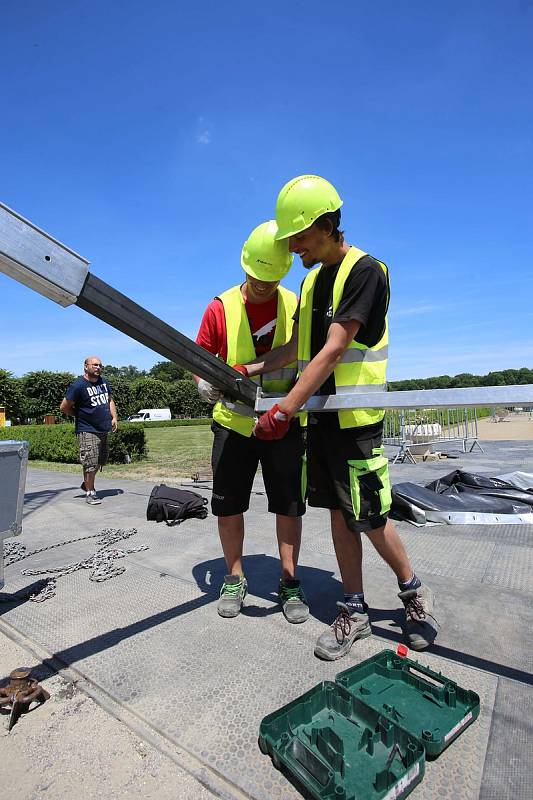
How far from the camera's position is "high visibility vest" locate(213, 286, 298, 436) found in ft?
8.29

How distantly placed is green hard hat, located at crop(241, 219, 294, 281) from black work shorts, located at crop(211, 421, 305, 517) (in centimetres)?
81

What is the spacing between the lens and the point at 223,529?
2686 millimetres

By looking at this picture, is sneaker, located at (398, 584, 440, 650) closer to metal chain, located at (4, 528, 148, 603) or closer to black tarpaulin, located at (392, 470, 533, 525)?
metal chain, located at (4, 528, 148, 603)

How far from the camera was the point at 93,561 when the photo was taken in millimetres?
3381

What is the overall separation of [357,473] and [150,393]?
60166mm

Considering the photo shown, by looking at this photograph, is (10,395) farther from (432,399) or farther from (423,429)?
(432,399)

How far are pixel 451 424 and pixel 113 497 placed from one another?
950 centimetres

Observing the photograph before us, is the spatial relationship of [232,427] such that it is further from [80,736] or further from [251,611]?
[80,736]

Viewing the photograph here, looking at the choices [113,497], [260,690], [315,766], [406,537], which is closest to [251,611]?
[260,690]

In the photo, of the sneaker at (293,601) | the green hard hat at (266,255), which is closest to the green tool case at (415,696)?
the sneaker at (293,601)

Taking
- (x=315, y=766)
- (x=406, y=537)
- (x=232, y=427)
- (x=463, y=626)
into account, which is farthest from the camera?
(x=406, y=537)

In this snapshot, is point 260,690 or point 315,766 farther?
point 260,690

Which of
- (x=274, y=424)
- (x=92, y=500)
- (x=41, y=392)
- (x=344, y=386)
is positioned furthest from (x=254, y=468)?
(x=41, y=392)

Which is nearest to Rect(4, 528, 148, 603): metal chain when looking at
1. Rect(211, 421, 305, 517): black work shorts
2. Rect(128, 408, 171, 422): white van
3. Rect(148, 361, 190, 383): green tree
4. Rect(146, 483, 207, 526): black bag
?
Rect(146, 483, 207, 526): black bag
